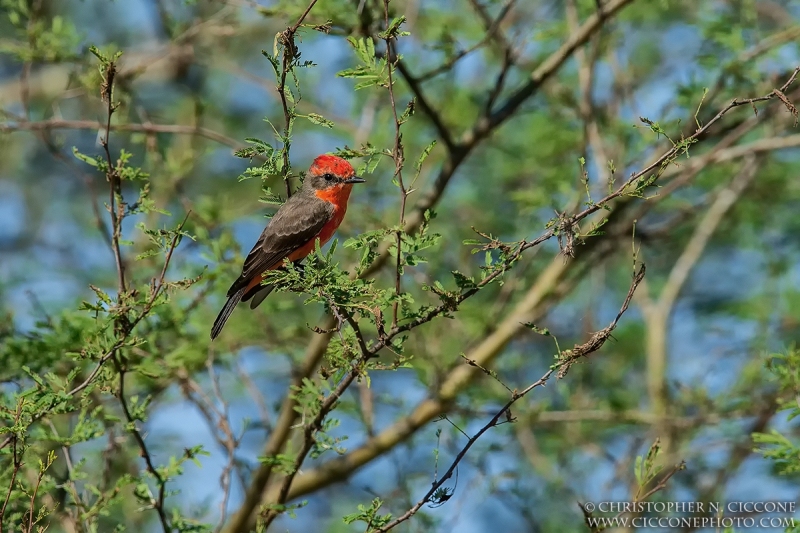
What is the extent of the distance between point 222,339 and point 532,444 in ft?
10.9

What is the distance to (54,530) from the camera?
23.9ft

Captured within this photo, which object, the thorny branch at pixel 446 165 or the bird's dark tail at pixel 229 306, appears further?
the thorny branch at pixel 446 165

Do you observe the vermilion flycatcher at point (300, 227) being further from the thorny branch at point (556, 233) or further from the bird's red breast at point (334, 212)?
the thorny branch at point (556, 233)

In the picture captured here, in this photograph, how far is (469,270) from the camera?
8023mm

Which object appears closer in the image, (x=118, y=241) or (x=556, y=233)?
(x=556, y=233)

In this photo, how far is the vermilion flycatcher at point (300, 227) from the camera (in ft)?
19.0

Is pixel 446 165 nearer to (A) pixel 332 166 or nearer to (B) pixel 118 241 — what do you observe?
(A) pixel 332 166

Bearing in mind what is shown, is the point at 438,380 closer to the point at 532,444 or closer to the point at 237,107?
the point at 532,444

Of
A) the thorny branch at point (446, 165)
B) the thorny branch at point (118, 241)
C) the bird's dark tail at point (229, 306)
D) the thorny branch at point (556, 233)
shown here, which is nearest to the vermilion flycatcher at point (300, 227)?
the bird's dark tail at point (229, 306)

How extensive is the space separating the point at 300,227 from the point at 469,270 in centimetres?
247

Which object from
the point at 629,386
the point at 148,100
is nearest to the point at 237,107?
the point at 148,100

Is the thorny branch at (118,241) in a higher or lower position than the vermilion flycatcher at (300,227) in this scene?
lower

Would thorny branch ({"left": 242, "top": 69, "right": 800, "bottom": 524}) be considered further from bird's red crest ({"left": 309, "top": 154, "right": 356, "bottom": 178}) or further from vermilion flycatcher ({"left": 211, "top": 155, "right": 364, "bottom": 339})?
bird's red crest ({"left": 309, "top": 154, "right": 356, "bottom": 178})

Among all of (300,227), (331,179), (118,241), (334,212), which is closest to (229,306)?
(300,227)
